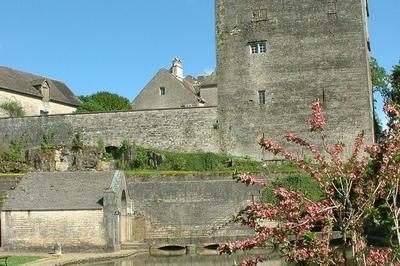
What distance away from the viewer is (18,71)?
57.8 meters

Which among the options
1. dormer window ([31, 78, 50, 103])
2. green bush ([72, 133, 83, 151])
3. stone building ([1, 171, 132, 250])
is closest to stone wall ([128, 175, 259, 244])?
stone building ([1, 171, 132, 250])

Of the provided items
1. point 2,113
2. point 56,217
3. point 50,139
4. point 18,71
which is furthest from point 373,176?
point 18,71

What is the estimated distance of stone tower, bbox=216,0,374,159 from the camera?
40375mm

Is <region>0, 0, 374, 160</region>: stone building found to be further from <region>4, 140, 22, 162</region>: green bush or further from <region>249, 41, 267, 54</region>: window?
<region>4, 140, 22, 162</region>: green bush

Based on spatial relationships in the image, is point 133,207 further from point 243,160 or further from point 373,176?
point 373,176

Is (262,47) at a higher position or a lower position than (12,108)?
higher

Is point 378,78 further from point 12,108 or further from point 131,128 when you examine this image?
point 12,108

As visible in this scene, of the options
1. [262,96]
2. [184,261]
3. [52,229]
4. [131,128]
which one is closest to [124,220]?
[52,229]

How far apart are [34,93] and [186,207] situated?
24640mm

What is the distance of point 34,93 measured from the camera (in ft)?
178

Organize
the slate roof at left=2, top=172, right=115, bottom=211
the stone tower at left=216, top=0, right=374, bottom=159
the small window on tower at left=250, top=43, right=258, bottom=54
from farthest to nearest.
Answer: the small window on tower at left=250, top=43, right=258, bottom=54
the stone tower at left=216, top=0, right=374, bottom=159
the slate roof at left=2, top=172, right=115, bottom=211

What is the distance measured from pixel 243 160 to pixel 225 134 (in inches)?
97.6

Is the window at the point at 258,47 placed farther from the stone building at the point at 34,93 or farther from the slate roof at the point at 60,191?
the stone building at the point at 34,93

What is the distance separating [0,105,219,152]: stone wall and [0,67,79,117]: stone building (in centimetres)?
609
